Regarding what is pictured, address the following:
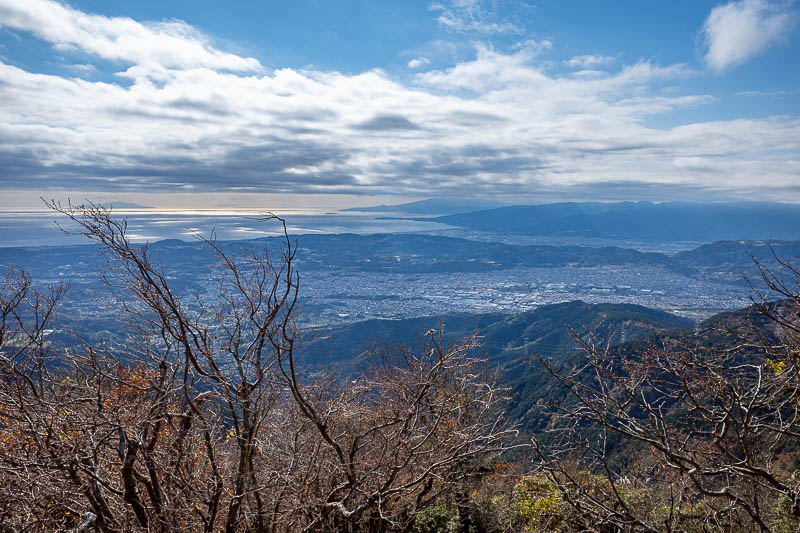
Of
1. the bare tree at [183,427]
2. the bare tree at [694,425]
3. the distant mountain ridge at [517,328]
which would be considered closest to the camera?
the bare tree at [694,425]

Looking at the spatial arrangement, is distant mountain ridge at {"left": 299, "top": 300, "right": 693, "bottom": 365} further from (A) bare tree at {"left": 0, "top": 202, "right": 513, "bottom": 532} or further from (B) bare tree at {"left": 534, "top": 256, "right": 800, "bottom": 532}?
(B) bare tree at {"left": 534, "top": 256, "right": 800, "bottom": 532}

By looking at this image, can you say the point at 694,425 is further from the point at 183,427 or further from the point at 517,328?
the point at 517,328

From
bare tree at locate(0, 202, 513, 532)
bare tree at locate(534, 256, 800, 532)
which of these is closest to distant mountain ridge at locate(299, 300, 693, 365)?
bare tree at locate(0, 202, 513, 532)

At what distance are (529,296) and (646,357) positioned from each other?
19906cm

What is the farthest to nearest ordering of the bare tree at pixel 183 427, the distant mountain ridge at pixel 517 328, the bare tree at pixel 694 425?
the distant mountain ridge at pixel 517 328 → the bare tree at pixel 183 427 → the bare tree at pixel 694 425

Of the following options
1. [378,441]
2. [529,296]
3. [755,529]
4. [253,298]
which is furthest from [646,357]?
[529,296]

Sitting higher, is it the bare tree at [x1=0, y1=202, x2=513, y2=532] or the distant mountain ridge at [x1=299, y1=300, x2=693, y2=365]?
the bare tree at [x1=0, y1=202, x2=513, y2=532]

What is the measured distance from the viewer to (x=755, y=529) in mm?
7945

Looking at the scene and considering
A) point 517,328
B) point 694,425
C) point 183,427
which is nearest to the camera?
point 183,427

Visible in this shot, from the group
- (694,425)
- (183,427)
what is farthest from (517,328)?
(183,427)

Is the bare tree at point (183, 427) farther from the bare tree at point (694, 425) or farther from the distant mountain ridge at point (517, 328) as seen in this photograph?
the distant mountain ridge at point (517, 328)

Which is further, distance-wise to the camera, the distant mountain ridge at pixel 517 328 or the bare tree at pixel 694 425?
the distant mountain ridge at pixel 517 328

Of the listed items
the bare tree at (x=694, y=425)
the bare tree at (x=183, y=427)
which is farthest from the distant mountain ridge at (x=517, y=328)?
the bare tree at (x=694, y=425)

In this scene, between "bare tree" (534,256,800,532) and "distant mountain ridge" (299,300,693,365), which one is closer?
"bare tree" (534,256,800,532)
